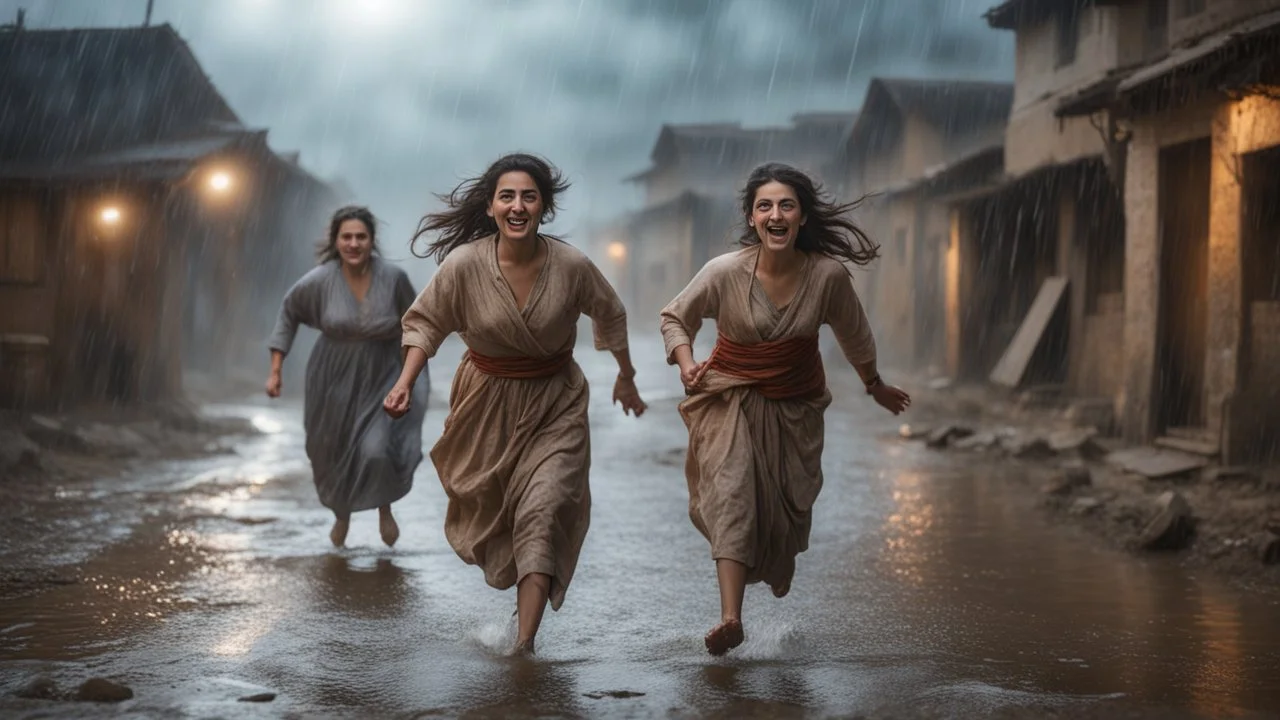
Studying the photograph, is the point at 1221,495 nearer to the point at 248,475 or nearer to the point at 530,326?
the point at 530,326

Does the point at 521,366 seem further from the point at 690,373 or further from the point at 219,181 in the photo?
the point at 219,181

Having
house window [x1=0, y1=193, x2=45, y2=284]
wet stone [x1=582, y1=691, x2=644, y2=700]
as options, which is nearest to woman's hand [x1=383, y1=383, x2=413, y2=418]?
wet stone [x1=582, y1=691, x2=644, y2=700]

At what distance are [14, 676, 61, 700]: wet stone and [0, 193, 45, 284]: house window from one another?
1314 centimetres

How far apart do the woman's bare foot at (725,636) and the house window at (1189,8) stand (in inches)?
439

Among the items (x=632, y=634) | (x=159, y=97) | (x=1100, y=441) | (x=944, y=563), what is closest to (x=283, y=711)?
(x=632, y=634)

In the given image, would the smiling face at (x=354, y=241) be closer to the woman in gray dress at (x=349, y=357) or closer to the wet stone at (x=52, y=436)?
the woman in gray dress at (x=349, y=357)

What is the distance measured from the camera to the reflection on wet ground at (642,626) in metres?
4.17

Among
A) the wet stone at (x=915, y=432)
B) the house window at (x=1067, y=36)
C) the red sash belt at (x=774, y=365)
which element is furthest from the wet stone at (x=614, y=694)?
the house window at (x=1067, y=36)

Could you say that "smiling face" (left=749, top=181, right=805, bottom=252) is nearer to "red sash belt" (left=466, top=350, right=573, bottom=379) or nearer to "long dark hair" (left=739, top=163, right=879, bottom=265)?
"long dark hair" (left=739, top=163, right=879, bottom=265)

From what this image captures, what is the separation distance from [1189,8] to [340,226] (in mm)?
10006

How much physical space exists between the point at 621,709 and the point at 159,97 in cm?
1928

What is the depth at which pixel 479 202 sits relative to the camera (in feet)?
18.1

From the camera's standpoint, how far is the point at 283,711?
13.0ft

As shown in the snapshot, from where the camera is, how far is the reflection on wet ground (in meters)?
4.17
